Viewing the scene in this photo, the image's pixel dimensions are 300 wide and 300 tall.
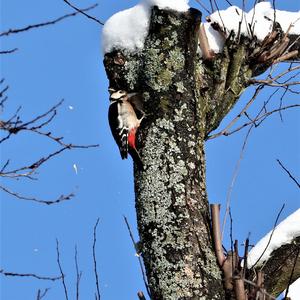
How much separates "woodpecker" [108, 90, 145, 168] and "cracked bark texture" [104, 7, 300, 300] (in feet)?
0.14

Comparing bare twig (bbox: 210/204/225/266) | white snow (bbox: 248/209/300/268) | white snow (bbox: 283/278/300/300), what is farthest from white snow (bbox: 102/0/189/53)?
white snow (bbox: 283/278/300/300)

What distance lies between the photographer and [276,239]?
3.03 metres

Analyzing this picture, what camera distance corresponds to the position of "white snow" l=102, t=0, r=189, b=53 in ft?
10.1

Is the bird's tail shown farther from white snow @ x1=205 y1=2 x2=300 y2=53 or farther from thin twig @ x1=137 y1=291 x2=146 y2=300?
white snow @ x1=205 y1=2 x2=300 y2=53

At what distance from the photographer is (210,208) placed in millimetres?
2846

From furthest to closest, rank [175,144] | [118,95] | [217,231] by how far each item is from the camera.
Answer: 1. [118,95]
2. [175,144]
3. [217,231]

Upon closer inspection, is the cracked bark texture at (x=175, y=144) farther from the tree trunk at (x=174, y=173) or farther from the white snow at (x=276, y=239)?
the white snow at (x=276, y=239)

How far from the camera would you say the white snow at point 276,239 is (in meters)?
2.98

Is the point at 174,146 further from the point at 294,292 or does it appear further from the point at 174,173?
the point at 294,292

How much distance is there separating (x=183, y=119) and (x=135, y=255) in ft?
2.16

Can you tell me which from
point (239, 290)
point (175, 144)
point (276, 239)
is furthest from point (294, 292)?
point (175, 144)

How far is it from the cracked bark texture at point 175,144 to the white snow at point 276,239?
32cm

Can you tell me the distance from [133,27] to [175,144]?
65 centimetres

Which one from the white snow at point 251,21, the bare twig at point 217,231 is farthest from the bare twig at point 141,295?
the white snow at point 251,21
